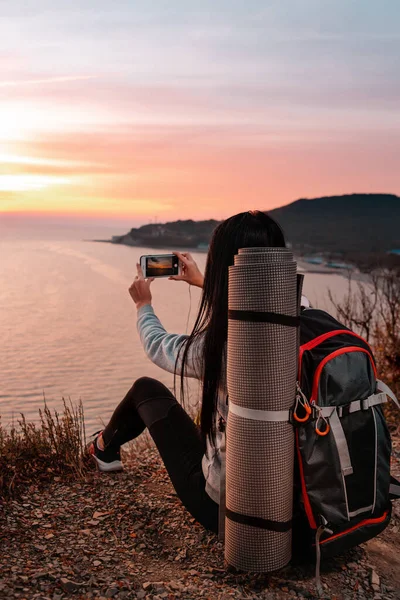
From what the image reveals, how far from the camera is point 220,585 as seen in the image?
2074mm

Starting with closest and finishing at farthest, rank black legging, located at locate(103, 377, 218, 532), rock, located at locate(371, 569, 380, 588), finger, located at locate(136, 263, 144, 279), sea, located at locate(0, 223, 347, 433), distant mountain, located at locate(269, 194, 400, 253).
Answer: rock, located at locate(371, 569, 380, 588)
black legging, located at locate(103, 377, 218, 532)
finger, located at locate(136, 263, 144, 279)
sea, located at locate(0, 223, 347, 433)
distant mountain, located at locate(269, 194, 400, 253)

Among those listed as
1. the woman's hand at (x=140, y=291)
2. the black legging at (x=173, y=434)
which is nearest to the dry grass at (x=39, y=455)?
the black legging at (x=173, y=434)

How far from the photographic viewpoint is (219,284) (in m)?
2.03

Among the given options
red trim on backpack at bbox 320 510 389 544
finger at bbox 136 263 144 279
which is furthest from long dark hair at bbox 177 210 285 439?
red trim on backpack at bbox 320 510 389 544

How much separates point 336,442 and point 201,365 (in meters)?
0.51

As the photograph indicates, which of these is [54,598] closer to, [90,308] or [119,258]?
[90,308]

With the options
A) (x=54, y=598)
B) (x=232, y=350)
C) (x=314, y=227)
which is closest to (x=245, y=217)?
(x=232, y=350)

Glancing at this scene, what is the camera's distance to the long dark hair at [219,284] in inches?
77.2

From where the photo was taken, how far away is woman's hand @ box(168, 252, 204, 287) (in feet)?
8.07

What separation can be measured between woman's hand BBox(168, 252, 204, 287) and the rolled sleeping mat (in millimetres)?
572

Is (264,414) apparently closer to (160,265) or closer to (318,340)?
(318,340)

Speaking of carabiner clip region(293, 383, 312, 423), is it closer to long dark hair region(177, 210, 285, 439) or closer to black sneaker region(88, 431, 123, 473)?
long dark hair region(177, 210, 285, 439)

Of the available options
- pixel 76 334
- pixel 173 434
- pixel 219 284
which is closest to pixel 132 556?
pixel 173 434

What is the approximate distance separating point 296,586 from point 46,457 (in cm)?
156
